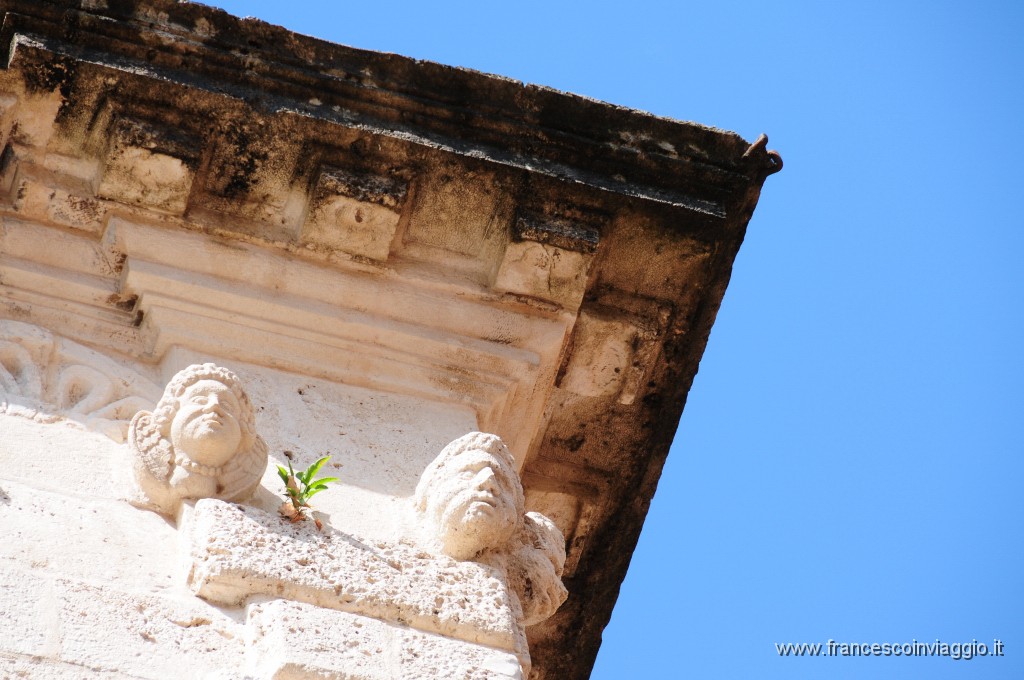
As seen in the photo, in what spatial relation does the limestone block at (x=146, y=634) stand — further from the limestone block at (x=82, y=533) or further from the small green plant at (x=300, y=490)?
the small green plant at (x=300, y=490)

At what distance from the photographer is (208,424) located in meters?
3.84

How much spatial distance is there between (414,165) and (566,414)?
101 centimetres

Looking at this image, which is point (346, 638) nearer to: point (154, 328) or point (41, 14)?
point (154, 328)

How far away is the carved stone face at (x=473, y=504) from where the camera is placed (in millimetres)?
3906

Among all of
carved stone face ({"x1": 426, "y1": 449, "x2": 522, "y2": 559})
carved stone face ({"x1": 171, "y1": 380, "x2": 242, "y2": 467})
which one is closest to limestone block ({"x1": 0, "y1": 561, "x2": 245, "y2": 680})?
carved stone face ({"x1": 171, "y1": 380, "x2": 242, "y2": 467})

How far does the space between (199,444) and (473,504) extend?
0.68 metres

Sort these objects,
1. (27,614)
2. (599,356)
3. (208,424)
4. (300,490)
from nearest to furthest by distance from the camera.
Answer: (27,614)
(208,424)
(300,490)
(599,356)

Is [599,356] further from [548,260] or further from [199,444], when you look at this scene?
[199,444]

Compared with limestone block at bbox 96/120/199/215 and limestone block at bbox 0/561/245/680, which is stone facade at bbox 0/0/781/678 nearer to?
limestone block at bbox 96/120/199/215

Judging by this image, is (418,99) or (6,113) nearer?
(6,113)

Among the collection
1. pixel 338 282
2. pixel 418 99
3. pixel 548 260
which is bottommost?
pixel 338 282

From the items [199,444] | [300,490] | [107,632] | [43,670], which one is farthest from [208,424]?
[43,670]

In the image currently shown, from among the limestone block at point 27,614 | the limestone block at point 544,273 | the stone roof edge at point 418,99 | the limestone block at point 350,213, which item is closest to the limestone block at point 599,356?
the limestone block at point 544,273

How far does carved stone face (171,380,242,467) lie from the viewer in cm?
385
